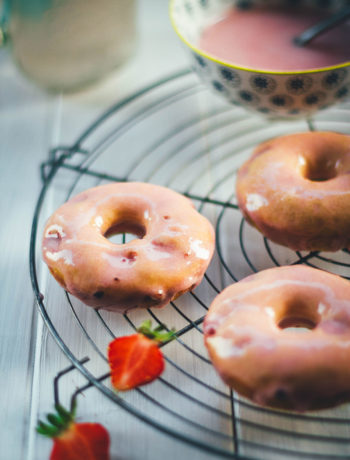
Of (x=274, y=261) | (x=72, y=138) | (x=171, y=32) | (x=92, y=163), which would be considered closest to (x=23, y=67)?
(x=72, y=138)

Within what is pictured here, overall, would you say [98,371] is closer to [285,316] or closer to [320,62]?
[285,316]

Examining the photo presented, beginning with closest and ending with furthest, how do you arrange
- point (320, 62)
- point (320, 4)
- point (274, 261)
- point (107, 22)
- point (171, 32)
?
point (274, 261)
point (320, 62)
point (320, 4)
point (107, 22)
point (171, 32)

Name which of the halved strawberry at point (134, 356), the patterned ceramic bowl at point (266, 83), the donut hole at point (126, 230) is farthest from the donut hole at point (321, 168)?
the halved strawberry at point (134, 356)

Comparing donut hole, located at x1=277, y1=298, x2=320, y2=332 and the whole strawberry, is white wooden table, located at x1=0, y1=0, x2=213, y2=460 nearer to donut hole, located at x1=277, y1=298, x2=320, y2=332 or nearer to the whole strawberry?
the whole strawberry

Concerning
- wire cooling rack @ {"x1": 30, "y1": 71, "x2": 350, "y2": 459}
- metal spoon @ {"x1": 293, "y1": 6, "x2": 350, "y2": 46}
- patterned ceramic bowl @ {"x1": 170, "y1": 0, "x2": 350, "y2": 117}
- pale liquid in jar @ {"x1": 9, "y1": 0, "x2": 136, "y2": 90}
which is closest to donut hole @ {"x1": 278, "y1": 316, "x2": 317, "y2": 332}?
wire cooling rack @ {"x1": 30, "y1": 71, "x2": 350, "y2": 459}

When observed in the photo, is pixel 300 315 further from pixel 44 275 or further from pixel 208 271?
pixel 44 275

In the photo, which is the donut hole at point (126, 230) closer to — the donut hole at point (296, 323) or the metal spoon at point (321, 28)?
the donut hole at point (296, 323)

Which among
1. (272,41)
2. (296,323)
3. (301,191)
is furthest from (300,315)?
(272,41)
